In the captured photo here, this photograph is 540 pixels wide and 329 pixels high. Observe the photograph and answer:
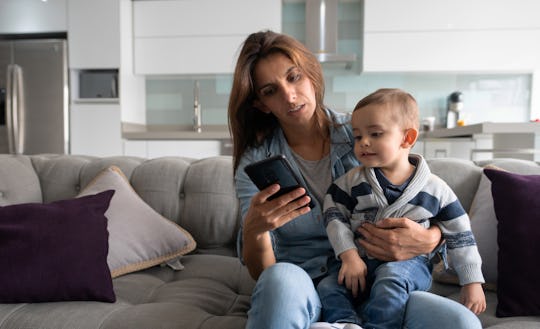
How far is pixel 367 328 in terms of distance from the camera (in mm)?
895

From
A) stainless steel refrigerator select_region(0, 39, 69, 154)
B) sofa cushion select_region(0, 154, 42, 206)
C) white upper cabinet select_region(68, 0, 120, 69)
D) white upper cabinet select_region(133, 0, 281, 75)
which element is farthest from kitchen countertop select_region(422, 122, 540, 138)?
stainless steel refrigerator select_region(0, 39, 69, 154)

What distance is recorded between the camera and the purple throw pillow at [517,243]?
109 cm

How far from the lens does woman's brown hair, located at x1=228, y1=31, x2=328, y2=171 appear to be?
1120mm

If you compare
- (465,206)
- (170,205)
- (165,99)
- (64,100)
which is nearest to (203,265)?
(170,205)

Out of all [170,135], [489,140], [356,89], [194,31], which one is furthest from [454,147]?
[194,31]

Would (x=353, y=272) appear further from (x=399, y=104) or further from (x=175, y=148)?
(x=175, y=148)

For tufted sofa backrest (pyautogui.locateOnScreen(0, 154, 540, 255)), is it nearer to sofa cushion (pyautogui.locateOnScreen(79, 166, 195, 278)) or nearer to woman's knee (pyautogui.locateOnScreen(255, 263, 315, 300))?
sofa cushion (pyautogui.locateOnScreen(79, 166, 195, 278))

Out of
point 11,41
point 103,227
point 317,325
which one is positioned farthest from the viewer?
point 11,41

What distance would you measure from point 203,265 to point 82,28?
323 cm

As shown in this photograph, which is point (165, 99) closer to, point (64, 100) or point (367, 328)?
point (64, 100)

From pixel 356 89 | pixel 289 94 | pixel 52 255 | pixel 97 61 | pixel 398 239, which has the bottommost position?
pixel 52 255

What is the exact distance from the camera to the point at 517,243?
1.13 meters

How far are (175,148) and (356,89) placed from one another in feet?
6.56

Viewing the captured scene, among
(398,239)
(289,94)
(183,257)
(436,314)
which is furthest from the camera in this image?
(183,257)
